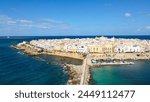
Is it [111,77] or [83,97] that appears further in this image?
[111,77]

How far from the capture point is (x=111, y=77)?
567 centimetres

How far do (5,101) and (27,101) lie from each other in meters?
0.16

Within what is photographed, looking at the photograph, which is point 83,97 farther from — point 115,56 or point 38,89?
point 115,56

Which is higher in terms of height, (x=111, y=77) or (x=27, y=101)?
(x=27, y=101)

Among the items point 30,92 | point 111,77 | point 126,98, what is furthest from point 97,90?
point 111,77

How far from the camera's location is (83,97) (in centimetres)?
194

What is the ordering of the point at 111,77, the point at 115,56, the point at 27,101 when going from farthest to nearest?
the point at 115,56
the point at 111,77
the point at 27,101

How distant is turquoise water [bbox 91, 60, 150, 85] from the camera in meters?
4.70

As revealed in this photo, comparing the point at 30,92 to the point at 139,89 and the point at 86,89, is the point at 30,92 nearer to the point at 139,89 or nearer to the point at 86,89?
the point at 86,89

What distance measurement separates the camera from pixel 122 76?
5.31 m

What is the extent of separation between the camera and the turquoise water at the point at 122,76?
470 centimetres

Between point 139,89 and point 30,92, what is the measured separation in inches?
30.6

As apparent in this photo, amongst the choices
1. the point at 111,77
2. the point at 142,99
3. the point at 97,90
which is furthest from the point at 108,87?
the point at 111,77

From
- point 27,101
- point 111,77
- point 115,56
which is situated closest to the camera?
point 27,101
